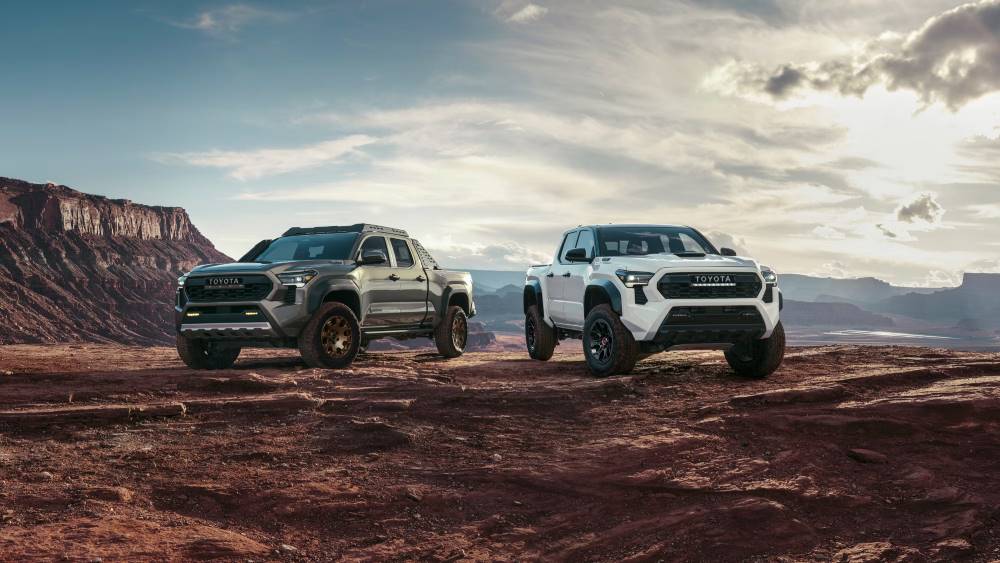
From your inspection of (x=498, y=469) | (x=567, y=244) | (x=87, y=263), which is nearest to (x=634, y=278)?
(x=567, y=244)

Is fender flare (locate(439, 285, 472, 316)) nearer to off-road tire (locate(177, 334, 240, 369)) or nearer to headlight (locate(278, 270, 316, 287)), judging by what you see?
headlight (locate(278, 270, 316, 287))

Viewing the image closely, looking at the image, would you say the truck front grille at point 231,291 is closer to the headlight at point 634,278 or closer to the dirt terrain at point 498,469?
the dirt terrain at point 498,469

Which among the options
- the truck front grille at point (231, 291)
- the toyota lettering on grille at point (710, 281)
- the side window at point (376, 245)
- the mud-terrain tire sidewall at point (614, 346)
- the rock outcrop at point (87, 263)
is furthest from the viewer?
the rock outcrop at point (87, 263)

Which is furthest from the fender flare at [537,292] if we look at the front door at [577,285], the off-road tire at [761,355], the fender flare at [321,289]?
the off-road tire at [761,355]

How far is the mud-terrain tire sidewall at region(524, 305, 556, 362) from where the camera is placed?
13469 millimetres

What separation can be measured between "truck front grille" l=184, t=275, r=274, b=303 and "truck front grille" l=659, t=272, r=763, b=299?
530 cm

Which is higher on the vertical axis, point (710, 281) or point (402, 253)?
point (402, 253)

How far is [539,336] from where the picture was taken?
1355 cm

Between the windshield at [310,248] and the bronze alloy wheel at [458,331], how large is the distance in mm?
2691

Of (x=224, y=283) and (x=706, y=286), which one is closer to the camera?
(x=706, y=286)

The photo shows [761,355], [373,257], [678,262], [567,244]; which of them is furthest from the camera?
[567,244]

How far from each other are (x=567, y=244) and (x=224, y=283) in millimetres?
5172

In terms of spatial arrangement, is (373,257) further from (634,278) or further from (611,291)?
(634,278)

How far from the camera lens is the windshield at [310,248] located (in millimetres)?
12453
